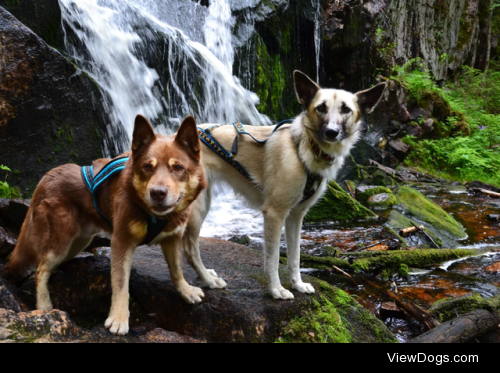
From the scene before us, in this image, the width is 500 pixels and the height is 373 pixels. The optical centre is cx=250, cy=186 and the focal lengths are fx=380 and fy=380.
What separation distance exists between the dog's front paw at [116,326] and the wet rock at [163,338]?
0.14m

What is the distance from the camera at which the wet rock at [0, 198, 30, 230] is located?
4316mm

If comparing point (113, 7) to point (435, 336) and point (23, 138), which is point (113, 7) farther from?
point (435, 336)

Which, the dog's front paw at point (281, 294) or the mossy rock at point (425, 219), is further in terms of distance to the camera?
the mossy rock at point (425, 219)

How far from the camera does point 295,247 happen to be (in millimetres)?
3865

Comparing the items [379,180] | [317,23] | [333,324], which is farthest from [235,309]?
[317,23]

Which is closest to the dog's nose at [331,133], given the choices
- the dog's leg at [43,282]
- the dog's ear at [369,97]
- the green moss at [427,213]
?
the dog's ear at [369,97]

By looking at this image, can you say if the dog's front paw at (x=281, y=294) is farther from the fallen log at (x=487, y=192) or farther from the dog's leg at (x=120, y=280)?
the fallen log at (x=487, y=192)

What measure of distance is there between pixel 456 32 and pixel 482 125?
8.42 metres

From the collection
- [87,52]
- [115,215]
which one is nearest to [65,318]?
[115,215]

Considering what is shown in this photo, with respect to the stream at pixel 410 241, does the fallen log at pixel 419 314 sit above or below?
above

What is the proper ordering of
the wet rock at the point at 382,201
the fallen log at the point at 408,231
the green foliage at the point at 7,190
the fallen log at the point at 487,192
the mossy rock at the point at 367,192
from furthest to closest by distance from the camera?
the fallen log at the point at 487,192 < the mossy rock at the point at 367,192 < the wet rock at the point at 382,201 < the fallen log at the point at 408,231 < the green foliage at the point at 7,190

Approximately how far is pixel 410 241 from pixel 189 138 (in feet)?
18.6
